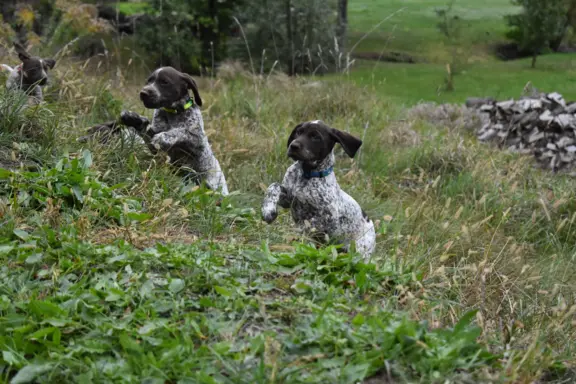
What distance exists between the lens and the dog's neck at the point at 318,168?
4.99 meters

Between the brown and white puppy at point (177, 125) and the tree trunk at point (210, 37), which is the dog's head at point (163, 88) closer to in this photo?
the brown and white puppy at point (177, 125)

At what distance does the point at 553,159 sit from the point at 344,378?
10.6m

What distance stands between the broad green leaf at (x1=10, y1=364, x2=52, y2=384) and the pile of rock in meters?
10.7

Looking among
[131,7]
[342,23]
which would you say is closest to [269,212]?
[342,23]

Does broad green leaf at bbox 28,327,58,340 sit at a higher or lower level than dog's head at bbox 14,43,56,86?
lower

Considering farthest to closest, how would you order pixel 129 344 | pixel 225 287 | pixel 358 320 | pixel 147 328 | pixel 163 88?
pixel 163 88 < pixel 225 287 < pixel 358 320 < pixel 147 328 < pixel 129 344

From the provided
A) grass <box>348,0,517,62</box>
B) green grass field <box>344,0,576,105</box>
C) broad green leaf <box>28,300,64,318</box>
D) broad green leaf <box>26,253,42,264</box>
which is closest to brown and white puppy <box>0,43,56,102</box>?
broad green leaf <box>26,253,42,264</box>

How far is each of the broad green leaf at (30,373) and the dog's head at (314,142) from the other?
7.35ft

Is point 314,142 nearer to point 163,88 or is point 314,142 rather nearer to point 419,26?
point 163,88

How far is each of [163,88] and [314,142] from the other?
1.57 meters

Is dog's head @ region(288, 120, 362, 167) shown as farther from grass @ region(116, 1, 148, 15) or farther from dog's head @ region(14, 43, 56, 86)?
grass @ region(116, 1, 148, 15)

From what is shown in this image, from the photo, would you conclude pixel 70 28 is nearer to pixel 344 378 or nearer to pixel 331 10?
pixel 331 10

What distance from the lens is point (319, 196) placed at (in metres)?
5.00

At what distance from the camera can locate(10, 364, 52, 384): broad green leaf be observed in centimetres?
314
